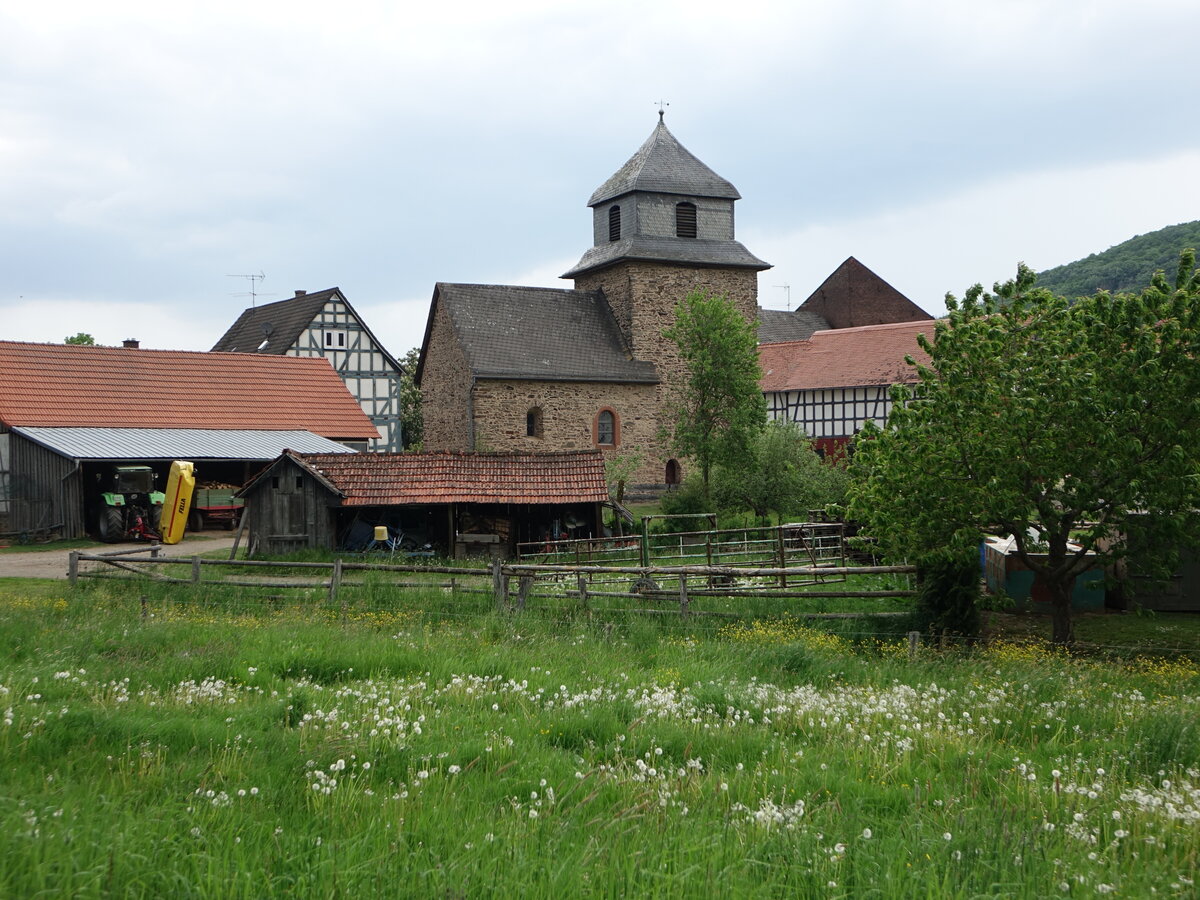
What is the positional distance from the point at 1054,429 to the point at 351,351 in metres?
36.7

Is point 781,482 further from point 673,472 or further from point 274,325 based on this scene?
point 274,325

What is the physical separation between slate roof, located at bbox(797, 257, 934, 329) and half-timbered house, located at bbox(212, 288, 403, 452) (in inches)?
1059

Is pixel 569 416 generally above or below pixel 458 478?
above

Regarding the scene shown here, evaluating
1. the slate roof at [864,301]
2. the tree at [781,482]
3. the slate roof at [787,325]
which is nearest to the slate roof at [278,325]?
the tree at [781,482]

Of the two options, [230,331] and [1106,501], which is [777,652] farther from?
[230,331]

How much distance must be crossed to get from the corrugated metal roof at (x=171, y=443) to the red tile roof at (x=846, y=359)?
20086mm

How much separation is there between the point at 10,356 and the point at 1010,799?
35.9m

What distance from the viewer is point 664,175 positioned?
151ft

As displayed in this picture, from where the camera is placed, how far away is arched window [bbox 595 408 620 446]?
43.6m

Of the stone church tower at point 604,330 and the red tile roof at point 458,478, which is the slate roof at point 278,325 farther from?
the red tile roof at point 458,478

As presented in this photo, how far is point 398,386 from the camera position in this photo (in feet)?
156

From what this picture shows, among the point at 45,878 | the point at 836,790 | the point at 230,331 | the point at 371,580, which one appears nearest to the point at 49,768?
the point at 45,878

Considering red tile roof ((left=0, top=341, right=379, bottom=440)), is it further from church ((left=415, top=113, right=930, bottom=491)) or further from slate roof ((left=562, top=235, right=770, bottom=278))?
slate roof ((left=562, top=235, right=770, bottom=278))

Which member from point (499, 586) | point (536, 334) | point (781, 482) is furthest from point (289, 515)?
point (536, 334)
